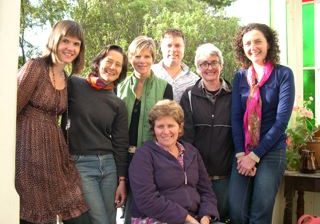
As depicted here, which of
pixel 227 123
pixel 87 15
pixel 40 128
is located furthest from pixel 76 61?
pixel 87 15

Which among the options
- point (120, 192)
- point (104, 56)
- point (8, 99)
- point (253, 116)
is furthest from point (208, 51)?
point (8, 99)

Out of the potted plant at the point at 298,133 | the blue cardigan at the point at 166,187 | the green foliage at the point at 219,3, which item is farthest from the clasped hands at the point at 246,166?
the green foliage at the point at 219,3

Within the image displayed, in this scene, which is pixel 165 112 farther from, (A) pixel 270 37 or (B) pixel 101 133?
(A) pixel 270 37

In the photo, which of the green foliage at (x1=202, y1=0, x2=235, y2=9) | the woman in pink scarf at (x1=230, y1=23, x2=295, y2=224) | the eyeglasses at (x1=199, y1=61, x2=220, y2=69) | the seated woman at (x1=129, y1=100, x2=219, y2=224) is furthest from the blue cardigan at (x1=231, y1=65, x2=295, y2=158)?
the green foliage at (x1=202, y1=0, x2=235, y2=9)

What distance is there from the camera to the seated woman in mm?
2049

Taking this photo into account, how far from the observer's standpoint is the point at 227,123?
2459mm

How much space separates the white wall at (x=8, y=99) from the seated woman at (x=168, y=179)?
83cm

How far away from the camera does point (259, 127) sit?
7.77ft

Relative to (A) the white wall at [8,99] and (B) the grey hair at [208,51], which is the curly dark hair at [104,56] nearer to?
(B) the grey hair at [208,51]

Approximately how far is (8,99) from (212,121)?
1.39 meters

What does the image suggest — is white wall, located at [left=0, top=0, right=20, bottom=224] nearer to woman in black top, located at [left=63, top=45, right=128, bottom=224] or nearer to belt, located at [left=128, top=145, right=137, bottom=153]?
woman in black top, located at [left=63, top=45, right=128, bottom=224]

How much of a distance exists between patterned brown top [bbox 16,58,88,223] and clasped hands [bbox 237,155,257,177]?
977 millimetres

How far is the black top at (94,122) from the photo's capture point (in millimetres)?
2070

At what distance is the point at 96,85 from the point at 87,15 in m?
3.11
